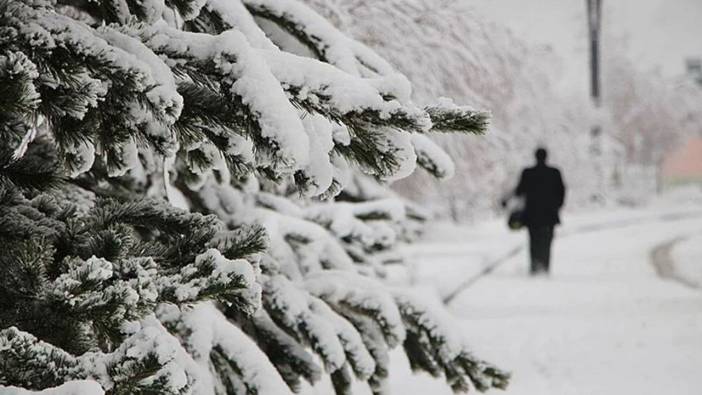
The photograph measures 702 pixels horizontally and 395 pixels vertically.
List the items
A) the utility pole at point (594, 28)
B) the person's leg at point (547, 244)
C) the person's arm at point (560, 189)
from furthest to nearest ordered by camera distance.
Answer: the utility pole at point (594, 28) → the person's leg at point (547, 244) → the person's arm at point (560, 189)

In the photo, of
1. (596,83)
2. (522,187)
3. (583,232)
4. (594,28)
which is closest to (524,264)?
(522,187)

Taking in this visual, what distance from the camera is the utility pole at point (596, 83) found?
97.0 feet

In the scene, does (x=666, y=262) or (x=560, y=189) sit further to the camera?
(x=666, y=262)

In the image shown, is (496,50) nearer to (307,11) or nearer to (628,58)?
(307,11)

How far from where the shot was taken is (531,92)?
14.4 m

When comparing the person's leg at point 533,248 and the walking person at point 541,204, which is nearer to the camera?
the walking person at point 541,204

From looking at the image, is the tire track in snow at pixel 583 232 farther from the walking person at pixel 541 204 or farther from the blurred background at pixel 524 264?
the walking person at pixel 541 204

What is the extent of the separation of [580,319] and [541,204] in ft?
10.2

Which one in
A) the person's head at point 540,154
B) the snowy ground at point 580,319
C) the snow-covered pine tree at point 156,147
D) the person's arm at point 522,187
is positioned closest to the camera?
the snow-covered pine tree at point 156,147

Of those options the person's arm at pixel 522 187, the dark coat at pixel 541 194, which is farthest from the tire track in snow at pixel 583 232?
the person's arm at pixel 522 187

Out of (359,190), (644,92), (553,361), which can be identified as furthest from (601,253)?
(644,92)

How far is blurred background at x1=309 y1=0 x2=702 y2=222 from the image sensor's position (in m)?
5.87

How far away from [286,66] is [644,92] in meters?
50.4

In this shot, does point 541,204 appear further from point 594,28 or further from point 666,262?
point 594,28
